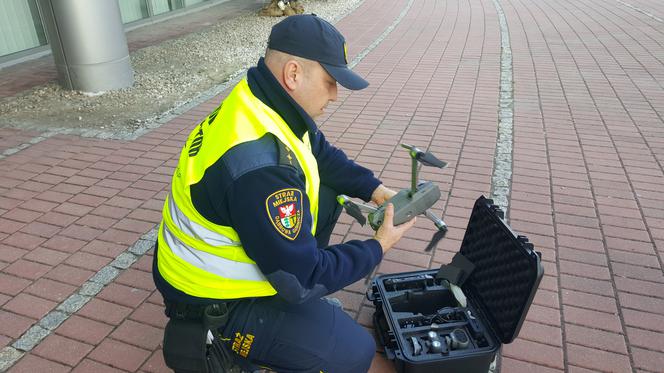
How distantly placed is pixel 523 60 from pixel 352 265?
21.1ft

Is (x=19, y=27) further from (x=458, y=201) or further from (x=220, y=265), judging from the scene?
(x=220, y=265)

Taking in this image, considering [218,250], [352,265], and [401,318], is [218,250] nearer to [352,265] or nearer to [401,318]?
[352,265]

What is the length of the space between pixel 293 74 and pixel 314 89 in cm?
9

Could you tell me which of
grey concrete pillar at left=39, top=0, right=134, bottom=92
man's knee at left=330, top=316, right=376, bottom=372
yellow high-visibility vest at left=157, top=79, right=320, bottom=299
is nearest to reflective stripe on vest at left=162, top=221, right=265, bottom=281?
yellow high-visibility vest at left=157, top=79, right=320, bottom=299

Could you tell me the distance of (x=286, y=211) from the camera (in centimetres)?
149

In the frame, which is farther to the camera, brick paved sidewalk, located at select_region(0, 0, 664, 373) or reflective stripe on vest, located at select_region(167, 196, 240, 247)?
brick paved sidewalk, located at select_region(0, 0, 664, 373)

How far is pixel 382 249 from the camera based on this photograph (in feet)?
6.04

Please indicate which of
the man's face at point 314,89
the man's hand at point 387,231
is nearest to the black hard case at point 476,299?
the man's hand at point 387,231

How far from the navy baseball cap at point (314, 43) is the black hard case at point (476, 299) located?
1.01m

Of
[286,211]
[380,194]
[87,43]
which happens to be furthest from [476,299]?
[87,43]

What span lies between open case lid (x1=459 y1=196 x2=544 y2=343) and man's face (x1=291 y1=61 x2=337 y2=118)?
976 mm

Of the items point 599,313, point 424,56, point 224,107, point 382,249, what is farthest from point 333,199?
point 424,56

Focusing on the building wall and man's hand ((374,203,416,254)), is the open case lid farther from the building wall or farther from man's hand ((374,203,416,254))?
the building wall

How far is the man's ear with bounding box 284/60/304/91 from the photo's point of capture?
5.33 ft
